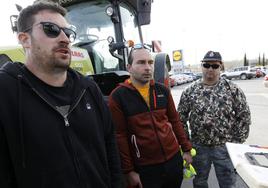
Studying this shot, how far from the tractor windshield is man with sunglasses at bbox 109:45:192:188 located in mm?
1789

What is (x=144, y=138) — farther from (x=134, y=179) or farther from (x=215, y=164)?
(x=215, y=164)

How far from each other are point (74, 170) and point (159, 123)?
1.06m

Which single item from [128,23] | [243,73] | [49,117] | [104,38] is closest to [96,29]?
[104,38]

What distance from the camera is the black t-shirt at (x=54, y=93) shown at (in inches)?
64.6

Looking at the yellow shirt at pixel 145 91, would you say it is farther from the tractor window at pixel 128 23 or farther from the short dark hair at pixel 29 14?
the tractor window at pixel 128 23

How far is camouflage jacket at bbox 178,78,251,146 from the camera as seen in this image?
300cm

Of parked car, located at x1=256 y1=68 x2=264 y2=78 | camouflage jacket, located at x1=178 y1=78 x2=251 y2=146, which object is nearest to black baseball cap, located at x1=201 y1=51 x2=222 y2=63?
camouflage jacket, located at x1=178 y1=78 x2=251 y2=146

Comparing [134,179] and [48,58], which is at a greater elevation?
[48,58]

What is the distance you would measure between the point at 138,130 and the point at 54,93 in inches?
37.1

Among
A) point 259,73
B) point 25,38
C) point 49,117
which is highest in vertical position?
point 25,38

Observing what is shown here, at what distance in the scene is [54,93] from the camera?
67.1 inches

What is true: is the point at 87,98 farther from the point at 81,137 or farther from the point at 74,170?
the point at 74,170

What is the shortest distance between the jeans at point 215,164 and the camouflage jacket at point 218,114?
0.08 meters

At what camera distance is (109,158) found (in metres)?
2.00
